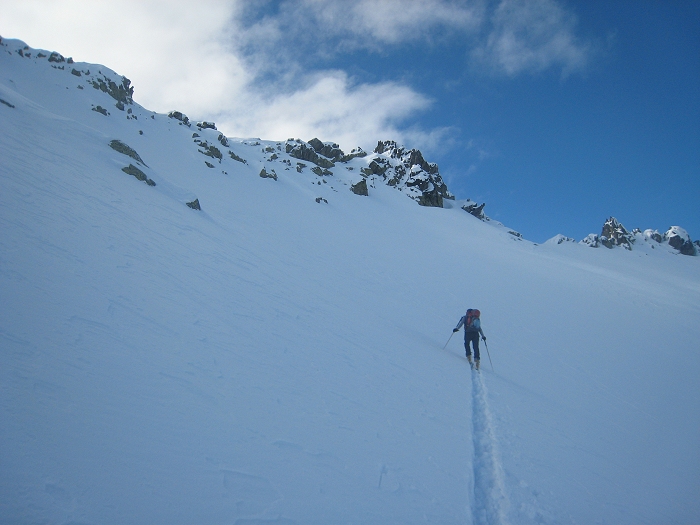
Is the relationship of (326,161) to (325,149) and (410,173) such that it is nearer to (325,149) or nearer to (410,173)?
(325,149)

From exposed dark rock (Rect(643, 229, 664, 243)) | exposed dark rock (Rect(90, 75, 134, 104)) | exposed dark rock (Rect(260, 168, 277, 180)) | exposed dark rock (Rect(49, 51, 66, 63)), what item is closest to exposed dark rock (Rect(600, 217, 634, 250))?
exposed dark rock (Rect(643, 229, 664, 243))

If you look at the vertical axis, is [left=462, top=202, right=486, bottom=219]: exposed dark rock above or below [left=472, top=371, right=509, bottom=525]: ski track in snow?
above

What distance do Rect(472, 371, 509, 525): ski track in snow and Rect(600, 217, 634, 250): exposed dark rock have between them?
7342 centimetres

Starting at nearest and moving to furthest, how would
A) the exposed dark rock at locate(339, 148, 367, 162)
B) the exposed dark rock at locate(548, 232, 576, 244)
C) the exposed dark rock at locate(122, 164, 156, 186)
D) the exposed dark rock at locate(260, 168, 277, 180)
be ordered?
the exposed dark rock at locate(122, 164, 156, 186)
the exposed dark rock at locate(260, 168, 277, 180)
the exposed dark rock at locate(548, 232, 576, 244)
the exposed dark rock at locate(339, 148, 367, 162)

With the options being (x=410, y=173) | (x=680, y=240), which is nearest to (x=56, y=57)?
(x=410, y=173)

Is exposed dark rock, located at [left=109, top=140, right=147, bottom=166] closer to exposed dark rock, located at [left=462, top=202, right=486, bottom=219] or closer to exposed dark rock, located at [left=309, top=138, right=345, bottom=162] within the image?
exposed dark rock, located at [left=309, top=138, right=345, bottom=162]

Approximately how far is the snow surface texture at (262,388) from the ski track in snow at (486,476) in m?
0.03

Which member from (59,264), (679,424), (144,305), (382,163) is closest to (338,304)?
(144,305)

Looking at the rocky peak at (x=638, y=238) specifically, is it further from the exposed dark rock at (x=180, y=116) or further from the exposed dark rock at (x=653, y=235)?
the exposed dark rock at (x=180, y=116)

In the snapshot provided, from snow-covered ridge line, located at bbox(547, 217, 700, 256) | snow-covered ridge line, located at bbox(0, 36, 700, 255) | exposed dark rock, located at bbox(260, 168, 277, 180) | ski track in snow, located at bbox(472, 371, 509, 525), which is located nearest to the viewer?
ski track in snow, located at bbox(472, 371, 509, 525)

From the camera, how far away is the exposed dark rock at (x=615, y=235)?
6147cm

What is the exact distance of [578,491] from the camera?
4746mm

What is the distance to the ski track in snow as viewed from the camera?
3939 millimetres

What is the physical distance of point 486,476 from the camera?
461 centimetres
